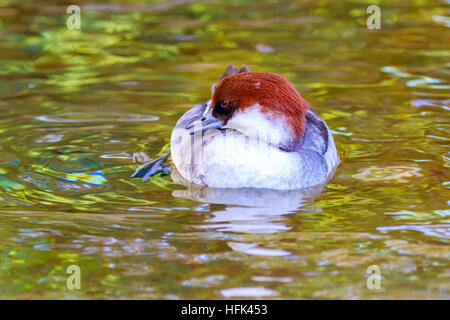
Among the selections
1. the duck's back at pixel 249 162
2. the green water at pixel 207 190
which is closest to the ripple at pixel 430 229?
the green water at pixel 207 190

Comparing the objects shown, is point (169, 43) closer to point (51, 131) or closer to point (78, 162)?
point (51, 131)

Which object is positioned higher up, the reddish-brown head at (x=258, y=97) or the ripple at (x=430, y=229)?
the reddish-brown head at (x=258, y=97)

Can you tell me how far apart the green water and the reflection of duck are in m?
0.03

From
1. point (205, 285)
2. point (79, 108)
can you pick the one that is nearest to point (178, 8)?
point (79, 108)

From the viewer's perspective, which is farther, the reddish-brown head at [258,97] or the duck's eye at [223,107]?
the duck's eye at [223,107]

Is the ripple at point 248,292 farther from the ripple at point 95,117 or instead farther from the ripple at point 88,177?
the ripple at point 95,117

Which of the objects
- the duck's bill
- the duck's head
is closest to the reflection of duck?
the duck's head

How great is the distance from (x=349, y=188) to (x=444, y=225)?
118 centimetres

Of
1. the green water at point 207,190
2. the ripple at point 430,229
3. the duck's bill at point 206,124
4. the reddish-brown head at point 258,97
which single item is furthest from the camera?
the duck's bill at point 206,124

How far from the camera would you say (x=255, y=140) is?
24.4 feet

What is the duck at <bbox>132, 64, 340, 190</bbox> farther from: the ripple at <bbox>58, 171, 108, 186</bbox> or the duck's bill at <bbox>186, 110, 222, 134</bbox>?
the ripple at <bbox>58, 171, 108, 186</bbox>

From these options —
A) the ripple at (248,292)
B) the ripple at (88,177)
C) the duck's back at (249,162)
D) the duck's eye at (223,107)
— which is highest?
the duck's eye at (223,107)

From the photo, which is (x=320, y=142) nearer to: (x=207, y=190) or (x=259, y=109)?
(x=259, y=109)

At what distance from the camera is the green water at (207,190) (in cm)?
593
